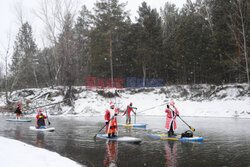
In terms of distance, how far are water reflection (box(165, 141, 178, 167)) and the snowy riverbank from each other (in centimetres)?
1623

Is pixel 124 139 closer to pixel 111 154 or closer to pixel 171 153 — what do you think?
pixel 111 154

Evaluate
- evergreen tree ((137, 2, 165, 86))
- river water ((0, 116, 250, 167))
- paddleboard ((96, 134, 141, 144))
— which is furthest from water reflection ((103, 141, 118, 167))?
evergreen tree ((137, 2, 165, 86))

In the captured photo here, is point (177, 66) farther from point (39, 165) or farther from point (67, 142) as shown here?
point (39, 165)

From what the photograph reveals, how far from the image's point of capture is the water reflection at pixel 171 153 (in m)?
8.02

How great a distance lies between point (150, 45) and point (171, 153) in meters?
30.7

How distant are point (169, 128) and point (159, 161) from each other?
5.02m

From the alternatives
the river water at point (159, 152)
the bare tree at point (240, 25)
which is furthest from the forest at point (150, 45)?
the river water at point (159, 152)

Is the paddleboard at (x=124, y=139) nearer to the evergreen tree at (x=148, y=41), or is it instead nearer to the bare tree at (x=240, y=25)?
the bare tree at (x=240, y=25)

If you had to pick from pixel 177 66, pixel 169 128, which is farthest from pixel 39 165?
pixel 177 66

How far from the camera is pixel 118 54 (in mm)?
41094

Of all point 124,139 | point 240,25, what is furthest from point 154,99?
point 124,139

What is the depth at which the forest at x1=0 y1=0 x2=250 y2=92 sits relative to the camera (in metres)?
29.2

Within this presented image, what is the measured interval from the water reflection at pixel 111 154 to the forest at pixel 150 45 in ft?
68.3

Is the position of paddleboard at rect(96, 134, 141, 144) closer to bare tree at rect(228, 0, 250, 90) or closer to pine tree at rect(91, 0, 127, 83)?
bare tree at rect(228, 0, 250, 90)
